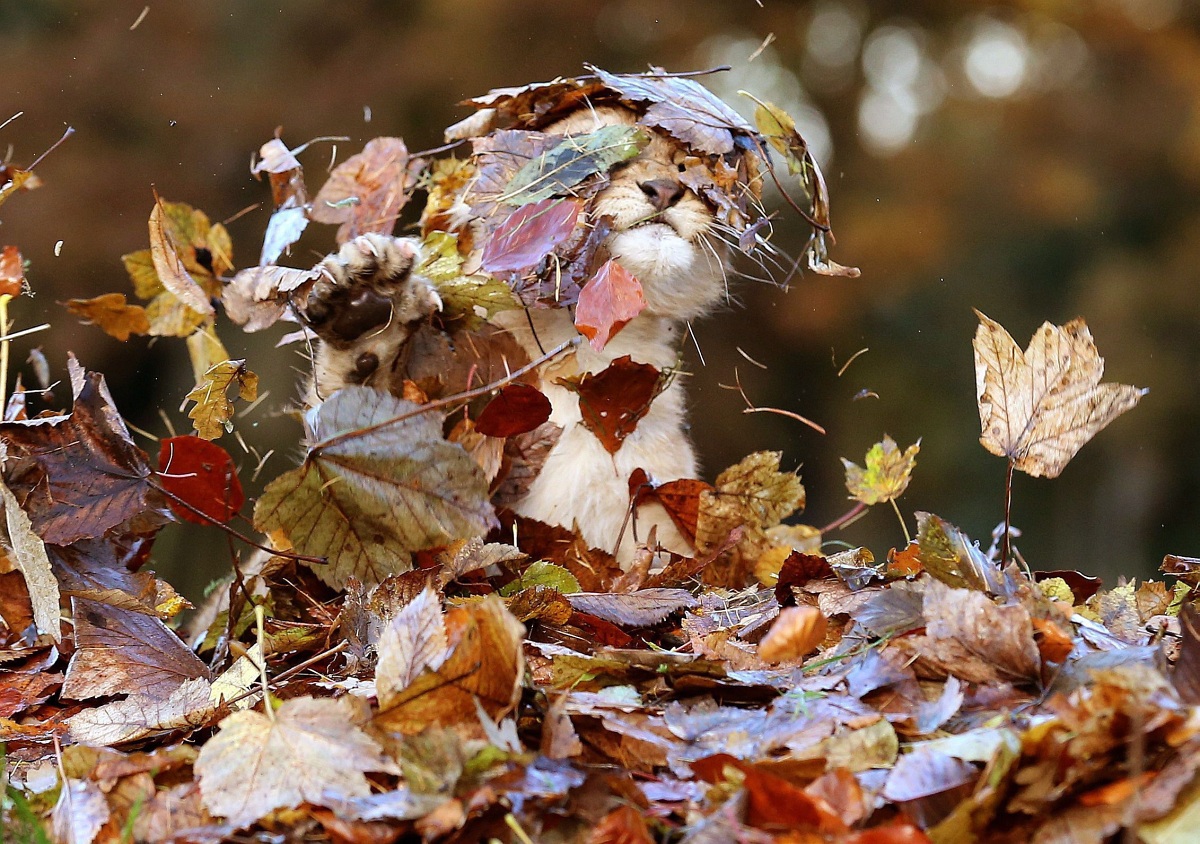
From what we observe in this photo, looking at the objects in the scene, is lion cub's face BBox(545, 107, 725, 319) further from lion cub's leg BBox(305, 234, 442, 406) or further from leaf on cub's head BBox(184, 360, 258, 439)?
leaf on cub's head BBox(184, 360, 258, 439)

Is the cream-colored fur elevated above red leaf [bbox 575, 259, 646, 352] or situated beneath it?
situated beneath

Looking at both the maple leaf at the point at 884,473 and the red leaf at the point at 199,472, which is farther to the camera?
the maple leaf at the point at 884,473

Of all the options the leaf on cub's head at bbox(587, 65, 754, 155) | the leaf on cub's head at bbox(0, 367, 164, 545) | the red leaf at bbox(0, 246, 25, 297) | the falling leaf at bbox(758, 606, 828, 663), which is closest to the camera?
the falling leaf at bbox(758, 606, 828, 663)

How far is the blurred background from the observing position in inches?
288

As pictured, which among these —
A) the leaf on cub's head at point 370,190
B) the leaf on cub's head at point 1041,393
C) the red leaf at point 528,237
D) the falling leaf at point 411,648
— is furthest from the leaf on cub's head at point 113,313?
the leaf on cub's head at point 1041,393

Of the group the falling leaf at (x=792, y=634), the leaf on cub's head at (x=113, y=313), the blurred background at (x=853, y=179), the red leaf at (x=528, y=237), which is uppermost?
the red leaf at (x=528, y=237)

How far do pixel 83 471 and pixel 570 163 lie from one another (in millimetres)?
1027

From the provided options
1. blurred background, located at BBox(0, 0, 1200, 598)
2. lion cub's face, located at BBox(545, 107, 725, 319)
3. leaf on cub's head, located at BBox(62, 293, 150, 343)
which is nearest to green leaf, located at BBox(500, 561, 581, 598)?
lion cub's face, located at BBox(545, 107, 725, 319)

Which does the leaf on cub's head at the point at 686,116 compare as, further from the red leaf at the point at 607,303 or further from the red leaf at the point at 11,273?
the red leaf at the point at 11,273

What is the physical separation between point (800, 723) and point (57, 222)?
674 centimetres

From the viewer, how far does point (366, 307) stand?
7.38 ft

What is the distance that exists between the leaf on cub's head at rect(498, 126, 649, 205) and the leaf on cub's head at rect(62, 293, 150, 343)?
0.90 meters

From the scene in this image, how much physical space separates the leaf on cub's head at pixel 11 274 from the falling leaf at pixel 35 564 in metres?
0.52

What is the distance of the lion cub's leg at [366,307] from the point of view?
7.20ft
